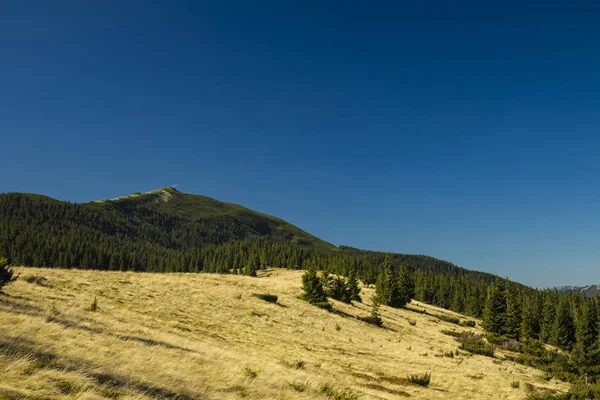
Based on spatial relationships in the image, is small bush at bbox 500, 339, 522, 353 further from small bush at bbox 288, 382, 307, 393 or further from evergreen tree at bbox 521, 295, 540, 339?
small bush at bbox 288, 382, 307, 393

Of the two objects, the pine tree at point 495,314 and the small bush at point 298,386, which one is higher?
the small bush at point 298,386

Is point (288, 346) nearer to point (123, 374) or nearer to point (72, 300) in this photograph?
point (72, 300)

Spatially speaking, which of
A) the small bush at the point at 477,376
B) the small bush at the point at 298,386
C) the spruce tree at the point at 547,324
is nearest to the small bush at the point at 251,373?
the small bush at the point at 298,386

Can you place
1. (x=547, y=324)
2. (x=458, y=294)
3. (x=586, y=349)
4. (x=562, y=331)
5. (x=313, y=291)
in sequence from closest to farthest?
1. (x=313, y=291)
2. (x=586, y=349)
3. (x=562, y=331)
4. (x=547, y=324)
5. (x=458, y=294)

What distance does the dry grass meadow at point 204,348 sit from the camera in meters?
9.32

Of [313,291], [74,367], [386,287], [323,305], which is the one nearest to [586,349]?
[386,287]

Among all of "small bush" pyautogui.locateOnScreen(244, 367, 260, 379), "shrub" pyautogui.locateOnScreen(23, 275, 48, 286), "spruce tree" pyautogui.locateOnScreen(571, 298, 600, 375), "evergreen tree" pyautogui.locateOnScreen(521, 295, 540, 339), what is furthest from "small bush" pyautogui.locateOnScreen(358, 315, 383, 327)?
"evergreen tree" pyautogui.locateOnScreen(521, 295, 540, 339)

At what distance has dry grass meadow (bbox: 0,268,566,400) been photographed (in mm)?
9320

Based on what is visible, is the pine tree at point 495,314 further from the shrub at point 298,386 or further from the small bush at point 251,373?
the small bush at point 251,373

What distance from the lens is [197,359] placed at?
14406mm

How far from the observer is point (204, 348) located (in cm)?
1834

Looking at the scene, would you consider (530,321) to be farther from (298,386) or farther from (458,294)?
(298,386)

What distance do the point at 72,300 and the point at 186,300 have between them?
12.0 m

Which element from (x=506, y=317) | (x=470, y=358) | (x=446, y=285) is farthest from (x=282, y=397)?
(x=446, y=285)
